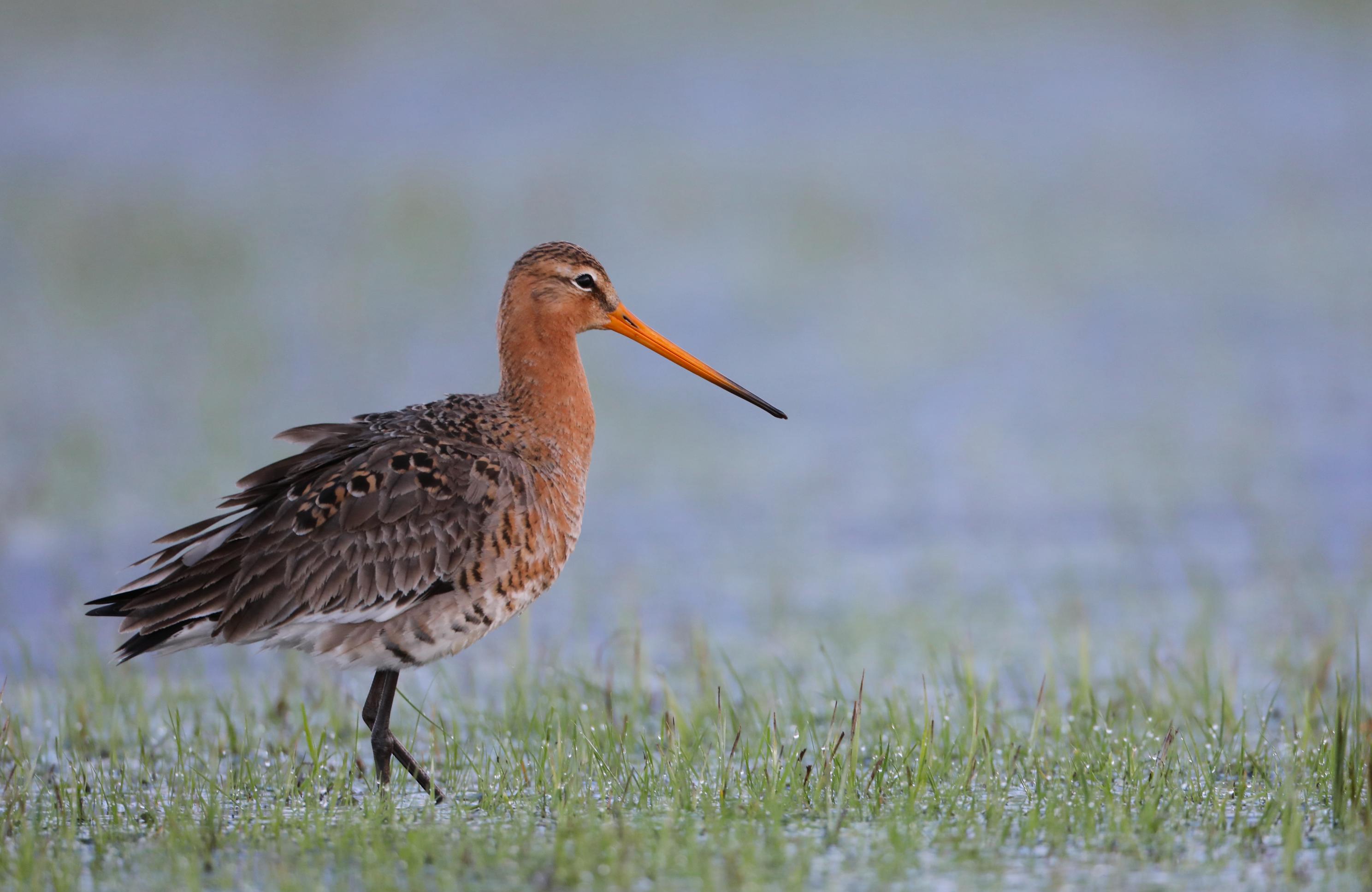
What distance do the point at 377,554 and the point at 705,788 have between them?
1.10 m

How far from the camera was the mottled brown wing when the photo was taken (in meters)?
4.23

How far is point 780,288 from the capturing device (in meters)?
12.2

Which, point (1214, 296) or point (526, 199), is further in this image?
point (526, 199)

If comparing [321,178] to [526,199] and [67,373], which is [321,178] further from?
[67,373]

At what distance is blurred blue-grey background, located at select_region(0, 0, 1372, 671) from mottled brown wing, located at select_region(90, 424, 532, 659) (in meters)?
1.93

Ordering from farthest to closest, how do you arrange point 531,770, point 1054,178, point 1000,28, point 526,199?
point 1000,28, point 1054,178, point 526,199, point 531,770

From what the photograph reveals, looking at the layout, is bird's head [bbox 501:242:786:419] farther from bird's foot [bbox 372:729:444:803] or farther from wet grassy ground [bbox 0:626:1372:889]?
bird's foot [bbox 372:729:444:803]

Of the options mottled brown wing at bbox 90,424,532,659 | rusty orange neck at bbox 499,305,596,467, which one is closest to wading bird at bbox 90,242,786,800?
mottled brown wing at bbox 90,424,532,659

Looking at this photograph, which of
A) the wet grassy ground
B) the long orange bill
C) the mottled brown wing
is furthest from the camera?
the long orange bill

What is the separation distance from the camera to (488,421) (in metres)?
4.63

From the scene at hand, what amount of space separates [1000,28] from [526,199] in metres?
6.90

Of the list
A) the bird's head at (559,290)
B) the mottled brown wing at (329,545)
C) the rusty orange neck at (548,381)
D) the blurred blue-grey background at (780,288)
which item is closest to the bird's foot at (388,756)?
the mottled brown wing at (329,545)

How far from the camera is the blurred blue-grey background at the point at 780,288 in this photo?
7367mm

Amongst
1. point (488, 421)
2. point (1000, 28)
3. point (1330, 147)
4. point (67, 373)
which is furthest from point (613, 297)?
point (1000, 28)
